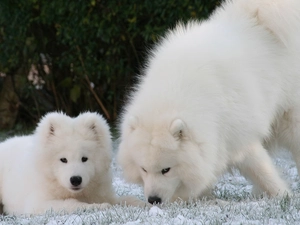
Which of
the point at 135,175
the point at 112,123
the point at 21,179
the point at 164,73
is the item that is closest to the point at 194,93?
the point at 164,73

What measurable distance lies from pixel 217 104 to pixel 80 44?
660cm

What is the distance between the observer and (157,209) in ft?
16.4

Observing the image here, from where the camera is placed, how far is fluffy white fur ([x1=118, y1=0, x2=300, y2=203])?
541 centimetres

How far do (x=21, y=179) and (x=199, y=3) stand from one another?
17.0 ft

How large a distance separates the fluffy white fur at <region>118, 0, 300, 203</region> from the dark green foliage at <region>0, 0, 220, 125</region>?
402 cm

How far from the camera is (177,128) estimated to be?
526 centimetres

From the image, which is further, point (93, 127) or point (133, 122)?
point (93, 127)

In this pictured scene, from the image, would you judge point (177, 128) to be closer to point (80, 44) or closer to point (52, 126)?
point (52, 126)

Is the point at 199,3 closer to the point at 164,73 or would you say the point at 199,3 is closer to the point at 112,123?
the point at 112,123

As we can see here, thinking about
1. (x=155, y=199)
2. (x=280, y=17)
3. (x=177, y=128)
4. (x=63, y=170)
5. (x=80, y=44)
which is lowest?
(x=155, y=199)

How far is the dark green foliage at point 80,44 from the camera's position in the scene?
36.1 ft

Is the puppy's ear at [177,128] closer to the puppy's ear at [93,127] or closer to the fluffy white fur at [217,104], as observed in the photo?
the fluffy white fur at [217,104]

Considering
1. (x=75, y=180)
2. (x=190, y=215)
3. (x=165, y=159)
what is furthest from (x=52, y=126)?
(x=190, y=215)

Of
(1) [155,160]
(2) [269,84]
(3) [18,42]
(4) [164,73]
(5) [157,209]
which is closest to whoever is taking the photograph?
(5) [157,209]
